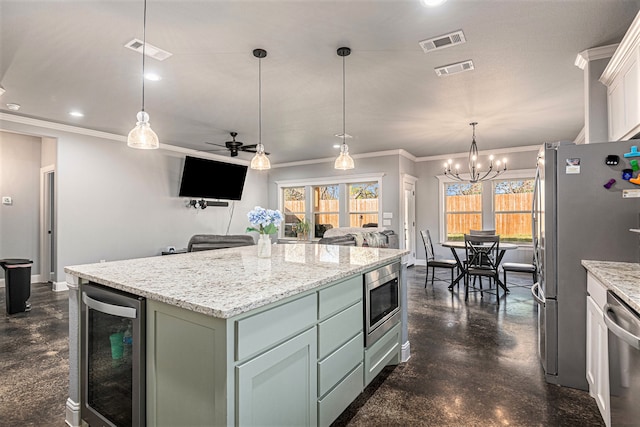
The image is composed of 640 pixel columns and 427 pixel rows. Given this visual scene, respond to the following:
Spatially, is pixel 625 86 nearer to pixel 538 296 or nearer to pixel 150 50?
pixel 538 296

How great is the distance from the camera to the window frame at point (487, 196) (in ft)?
22.4

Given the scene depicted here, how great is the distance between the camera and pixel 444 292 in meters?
5.11

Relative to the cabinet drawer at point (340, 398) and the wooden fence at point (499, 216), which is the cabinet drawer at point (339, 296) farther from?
the wooden fence at point (499, 216)

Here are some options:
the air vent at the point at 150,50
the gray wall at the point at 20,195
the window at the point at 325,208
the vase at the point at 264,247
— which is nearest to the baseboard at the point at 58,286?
the gray wall at the point at 20,195

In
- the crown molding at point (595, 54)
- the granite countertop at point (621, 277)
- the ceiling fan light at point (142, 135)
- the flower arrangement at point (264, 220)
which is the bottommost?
the granite countertop at point (621, 277)

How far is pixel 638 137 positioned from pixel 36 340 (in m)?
5.46

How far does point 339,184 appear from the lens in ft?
26.1

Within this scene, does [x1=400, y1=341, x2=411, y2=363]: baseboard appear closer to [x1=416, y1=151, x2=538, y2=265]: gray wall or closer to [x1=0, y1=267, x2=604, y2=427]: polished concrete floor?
[x1=0, y1=267, x2=604, y2=427]: polished concrete floor

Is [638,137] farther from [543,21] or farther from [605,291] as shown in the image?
[605,291]

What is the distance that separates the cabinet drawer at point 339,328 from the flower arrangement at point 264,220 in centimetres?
86

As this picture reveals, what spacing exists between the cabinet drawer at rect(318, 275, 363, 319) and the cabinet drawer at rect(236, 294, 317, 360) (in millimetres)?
77

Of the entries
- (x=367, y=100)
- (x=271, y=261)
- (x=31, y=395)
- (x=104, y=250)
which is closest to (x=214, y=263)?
(x=271, y=261)

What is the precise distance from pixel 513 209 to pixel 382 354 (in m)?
6.03

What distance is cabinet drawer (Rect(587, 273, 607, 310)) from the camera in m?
1.85
